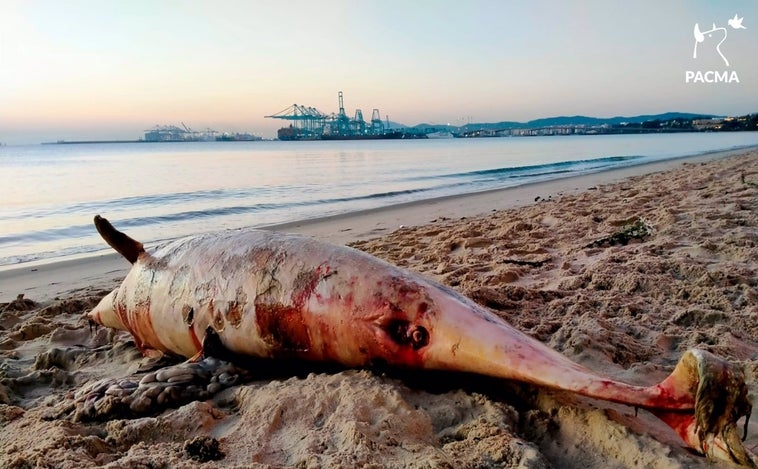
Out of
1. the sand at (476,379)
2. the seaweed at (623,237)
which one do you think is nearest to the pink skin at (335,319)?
the sand at (476,379)

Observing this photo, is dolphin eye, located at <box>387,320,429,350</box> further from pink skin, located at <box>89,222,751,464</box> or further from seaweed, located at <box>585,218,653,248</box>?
seaweed, located at <box>585,218,653,248</box>

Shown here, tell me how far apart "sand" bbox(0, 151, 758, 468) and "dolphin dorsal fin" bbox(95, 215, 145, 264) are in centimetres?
75

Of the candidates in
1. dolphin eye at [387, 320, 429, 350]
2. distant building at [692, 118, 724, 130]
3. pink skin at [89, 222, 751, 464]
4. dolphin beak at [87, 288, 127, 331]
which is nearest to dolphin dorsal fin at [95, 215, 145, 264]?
pink skin at [89, 222, 751, 464]

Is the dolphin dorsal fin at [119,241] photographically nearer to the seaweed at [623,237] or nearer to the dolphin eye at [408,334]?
the dolphin eye at [408,334]

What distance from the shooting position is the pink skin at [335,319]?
1.88m

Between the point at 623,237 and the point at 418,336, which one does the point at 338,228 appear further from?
the point at 418,336

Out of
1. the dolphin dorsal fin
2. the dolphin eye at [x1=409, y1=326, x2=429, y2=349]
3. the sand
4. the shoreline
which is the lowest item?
the shoreline

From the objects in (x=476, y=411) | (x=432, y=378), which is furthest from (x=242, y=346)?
(x=476, y=411)

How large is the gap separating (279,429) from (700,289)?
3.20 metres

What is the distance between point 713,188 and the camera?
9.48 m

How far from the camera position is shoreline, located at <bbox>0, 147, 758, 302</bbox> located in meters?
6.40

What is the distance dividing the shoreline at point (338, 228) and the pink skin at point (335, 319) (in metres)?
3.34

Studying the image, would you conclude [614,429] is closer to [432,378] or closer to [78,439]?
[432,378]

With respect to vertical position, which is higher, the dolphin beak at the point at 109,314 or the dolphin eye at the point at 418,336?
the dolphin eye at the point at 418,336
